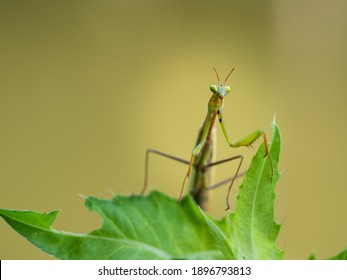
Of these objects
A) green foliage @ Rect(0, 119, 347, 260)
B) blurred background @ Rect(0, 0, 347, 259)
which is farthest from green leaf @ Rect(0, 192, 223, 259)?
blurred background @ Rect(0, 0, 347, 259)

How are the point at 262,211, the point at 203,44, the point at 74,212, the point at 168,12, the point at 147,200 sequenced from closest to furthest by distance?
1. the point at 262,211
2. the point at 147,200
3. the point at 74,212
4. the point at 203,44
5. the point at 168,12

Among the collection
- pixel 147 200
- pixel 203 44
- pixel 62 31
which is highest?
pixel 62 31

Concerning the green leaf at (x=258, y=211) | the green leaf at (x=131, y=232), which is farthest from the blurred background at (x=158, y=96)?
the green leaf at (x=258, y=211)

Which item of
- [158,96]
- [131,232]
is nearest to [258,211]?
[131,232]

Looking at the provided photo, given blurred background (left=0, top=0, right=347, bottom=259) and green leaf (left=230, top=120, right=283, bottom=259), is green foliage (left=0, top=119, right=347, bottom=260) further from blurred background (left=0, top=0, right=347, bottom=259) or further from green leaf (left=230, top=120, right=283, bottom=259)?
blurred background (left=0, top=0, right=347, bottom=259)

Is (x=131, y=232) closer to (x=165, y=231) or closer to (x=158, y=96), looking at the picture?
(x=165, y=231)

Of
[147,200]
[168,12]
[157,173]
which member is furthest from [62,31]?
[147,200]

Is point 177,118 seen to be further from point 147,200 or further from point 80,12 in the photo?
point 147,200
